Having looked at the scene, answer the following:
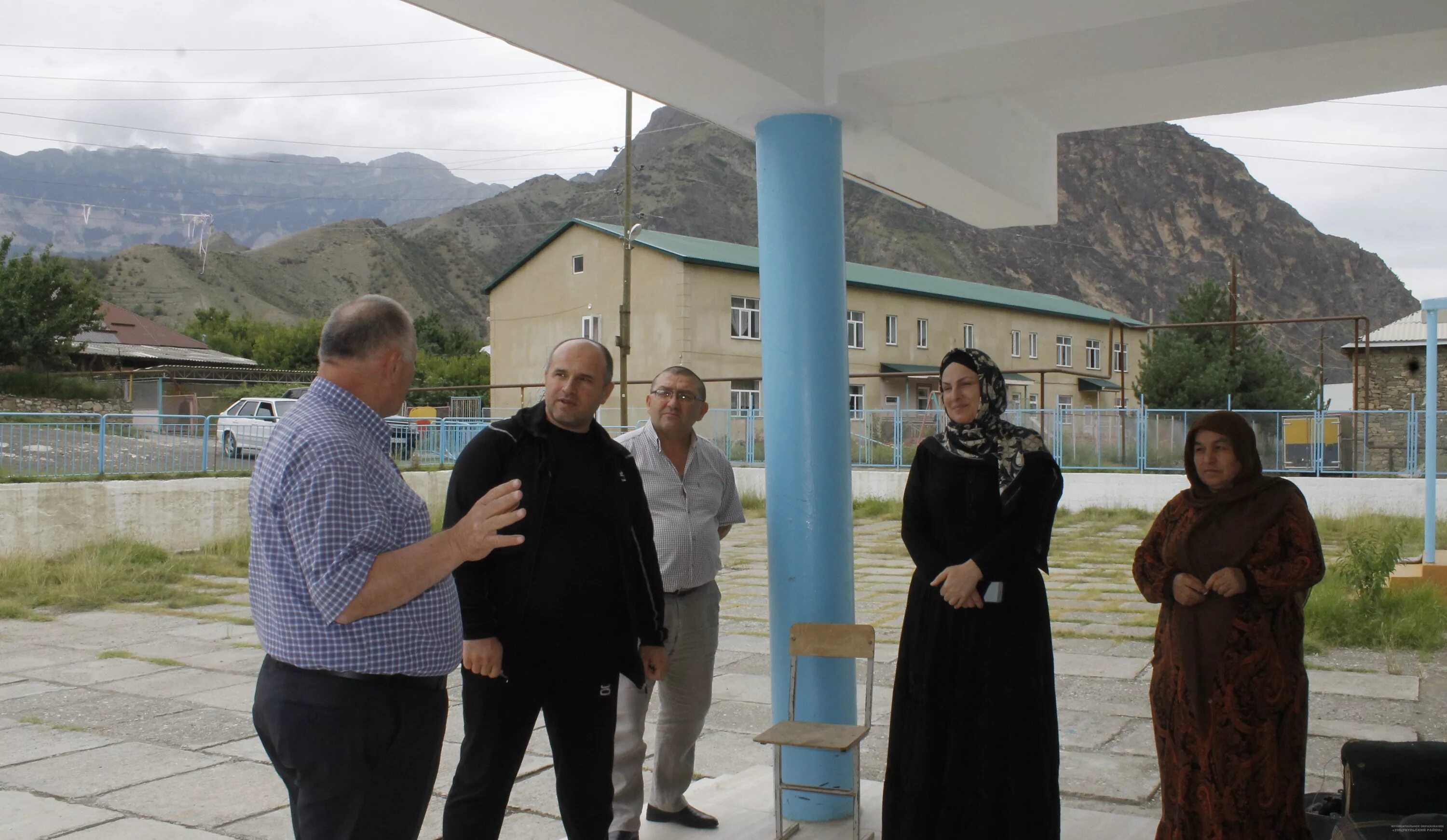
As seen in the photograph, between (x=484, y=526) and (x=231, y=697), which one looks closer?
(x=484, y=526)

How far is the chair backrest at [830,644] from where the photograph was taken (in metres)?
4.11

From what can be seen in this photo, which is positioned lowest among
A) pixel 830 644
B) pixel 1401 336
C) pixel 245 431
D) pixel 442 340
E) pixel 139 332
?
pixel 830 644

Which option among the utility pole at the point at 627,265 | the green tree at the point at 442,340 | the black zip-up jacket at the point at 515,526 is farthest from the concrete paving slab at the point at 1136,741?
the green tree at the point at 442,340

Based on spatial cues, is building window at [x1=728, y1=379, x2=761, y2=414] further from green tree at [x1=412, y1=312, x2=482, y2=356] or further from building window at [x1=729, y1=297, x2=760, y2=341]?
green tree at [x1=412, y1=312, x2=482, y2=356]

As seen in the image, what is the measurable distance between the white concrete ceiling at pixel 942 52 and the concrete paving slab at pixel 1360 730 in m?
3.22

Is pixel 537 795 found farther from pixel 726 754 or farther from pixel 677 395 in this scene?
pixel 677 395

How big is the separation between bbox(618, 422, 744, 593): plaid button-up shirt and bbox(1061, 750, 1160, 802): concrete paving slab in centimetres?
199

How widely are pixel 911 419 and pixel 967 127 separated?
53.8 feet

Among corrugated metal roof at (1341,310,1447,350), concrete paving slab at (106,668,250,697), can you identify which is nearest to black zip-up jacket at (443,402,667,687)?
concrete paving slab at (106,668,250,697)

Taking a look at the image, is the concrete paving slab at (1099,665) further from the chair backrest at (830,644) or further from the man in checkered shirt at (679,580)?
the man in checkered shirt at (679,580)

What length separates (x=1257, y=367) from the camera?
A: 106 feet

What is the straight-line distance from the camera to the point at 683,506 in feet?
14.1

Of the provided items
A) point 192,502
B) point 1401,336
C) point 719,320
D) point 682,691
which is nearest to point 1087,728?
point 682,691

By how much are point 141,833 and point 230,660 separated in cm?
393
